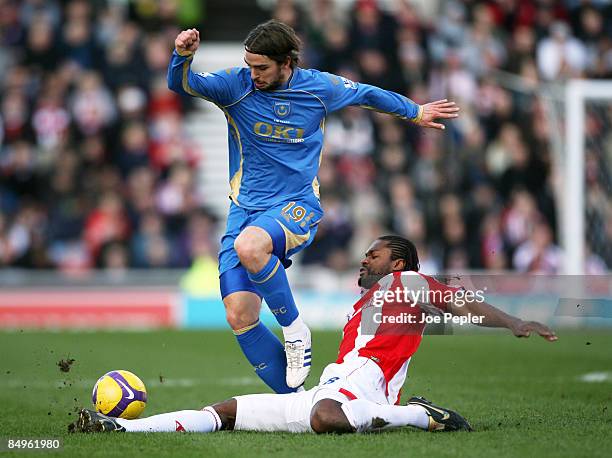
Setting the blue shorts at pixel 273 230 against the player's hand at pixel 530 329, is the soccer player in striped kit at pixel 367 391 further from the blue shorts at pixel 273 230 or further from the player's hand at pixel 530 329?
the blue shorts at pixel 273 230

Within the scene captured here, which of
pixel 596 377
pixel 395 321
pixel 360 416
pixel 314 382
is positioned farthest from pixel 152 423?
pixel 596 377

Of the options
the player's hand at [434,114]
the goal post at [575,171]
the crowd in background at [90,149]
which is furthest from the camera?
the crowd in background at [90,149]

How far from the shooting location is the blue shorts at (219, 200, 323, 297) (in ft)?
23.4

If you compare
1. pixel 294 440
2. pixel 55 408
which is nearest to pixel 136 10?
pixel 55 408

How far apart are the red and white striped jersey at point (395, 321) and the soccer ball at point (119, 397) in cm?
131

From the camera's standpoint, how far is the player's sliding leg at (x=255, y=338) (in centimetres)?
732

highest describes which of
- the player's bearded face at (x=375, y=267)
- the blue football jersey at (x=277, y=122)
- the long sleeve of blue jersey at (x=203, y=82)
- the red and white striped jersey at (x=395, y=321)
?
the long sleeve of blue jersey at (x=203, y=82)

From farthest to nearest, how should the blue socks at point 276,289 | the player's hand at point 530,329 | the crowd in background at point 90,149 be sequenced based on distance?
the crowd in background at point 90,149, the blue socks at point 276,289, the player's hand at point 530,329

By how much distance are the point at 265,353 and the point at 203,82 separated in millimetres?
1766

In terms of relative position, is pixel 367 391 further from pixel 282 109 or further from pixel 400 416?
pixel 282 109

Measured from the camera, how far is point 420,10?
23.0 meters

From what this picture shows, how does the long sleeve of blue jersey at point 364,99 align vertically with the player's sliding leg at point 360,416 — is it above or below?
above

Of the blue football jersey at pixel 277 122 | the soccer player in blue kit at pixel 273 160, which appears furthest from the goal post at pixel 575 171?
the blue football jersey at pixel 277 122

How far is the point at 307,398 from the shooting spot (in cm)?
667
